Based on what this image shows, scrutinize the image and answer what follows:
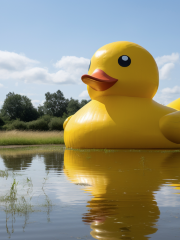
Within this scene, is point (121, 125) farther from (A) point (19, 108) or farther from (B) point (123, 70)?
(A) point (19, 108)

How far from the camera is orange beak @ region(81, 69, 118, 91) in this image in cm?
1329

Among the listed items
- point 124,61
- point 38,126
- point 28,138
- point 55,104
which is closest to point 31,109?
point 55,104

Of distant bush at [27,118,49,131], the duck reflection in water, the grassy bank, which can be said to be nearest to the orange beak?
the duck reflection in water

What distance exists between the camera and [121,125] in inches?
515

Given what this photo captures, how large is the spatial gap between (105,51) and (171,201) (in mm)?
11523

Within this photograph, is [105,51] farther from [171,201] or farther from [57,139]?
[171,201]

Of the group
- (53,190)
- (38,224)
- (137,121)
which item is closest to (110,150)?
(137,121)

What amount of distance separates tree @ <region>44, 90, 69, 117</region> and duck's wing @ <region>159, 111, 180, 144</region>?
5307 centimetres

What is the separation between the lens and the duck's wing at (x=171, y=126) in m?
13.0

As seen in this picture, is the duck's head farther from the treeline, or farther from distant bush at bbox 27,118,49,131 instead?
the treeline

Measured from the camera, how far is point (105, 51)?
47.1 ft

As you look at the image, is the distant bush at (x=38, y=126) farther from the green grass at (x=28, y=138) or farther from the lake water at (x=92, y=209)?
the lake water at (x=92, y=209)

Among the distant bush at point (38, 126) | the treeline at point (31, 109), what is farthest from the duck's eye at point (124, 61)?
the treeline at point (31, 109)

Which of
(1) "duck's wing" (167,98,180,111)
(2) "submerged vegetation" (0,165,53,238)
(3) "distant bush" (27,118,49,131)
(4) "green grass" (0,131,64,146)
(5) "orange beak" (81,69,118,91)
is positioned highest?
(5) "orange beak" (81,69,118,91)
